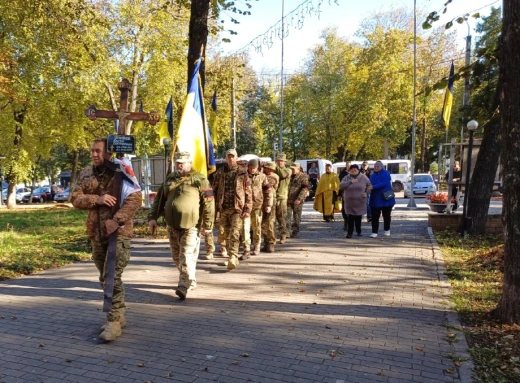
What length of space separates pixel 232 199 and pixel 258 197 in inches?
29.2

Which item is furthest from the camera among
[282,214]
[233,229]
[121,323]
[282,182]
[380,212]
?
[380,212]

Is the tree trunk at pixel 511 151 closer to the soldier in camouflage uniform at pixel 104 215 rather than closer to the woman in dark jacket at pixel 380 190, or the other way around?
the soldier in camouflage uniform at pixel 104 215

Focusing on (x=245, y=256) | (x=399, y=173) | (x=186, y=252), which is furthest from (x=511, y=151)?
(x=399, y=173)

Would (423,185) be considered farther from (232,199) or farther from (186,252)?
(186,252)

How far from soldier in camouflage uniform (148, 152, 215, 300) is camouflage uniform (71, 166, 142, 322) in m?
1.23

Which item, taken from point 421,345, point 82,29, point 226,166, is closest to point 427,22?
point 226,166

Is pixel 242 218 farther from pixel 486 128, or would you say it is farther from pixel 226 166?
pixel 486 128

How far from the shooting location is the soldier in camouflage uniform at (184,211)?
6.19 m

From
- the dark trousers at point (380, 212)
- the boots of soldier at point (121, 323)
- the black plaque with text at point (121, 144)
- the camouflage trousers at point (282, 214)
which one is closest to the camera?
the boots of soldier at point (121, 323)

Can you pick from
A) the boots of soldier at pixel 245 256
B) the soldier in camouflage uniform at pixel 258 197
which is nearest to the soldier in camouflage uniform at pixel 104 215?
the soldier in camouflage uniform at pixel 258 197

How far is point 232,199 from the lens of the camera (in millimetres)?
8391

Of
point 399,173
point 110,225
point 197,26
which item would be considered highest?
point 197,26

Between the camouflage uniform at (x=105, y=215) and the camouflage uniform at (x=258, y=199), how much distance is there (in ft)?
13.2

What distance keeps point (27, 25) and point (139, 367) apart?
18.4m
